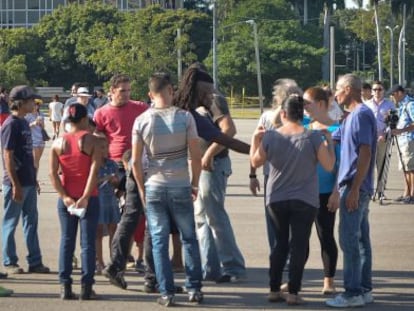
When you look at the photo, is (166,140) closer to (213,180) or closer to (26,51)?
(213,180)

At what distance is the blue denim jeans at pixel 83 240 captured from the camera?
9.05 metres

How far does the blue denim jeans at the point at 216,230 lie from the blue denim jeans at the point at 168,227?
3.84ft

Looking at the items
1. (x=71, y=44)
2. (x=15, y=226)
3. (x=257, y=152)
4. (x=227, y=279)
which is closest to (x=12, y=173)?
(x=15, y=226)

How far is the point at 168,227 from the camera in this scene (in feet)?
29.3

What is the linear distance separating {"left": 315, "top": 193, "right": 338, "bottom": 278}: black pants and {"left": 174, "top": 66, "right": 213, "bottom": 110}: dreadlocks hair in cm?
149

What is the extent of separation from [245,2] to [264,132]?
88.9m

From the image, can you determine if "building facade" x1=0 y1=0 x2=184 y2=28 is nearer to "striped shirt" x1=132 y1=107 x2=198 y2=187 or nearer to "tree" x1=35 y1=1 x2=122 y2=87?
"tree" x1=35 y1=1 x2=122 y2=87

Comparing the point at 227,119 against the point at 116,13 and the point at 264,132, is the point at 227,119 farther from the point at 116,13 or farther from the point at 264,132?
the point at 116,13

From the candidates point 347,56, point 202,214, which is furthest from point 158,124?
point 347,56

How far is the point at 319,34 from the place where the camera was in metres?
97.0

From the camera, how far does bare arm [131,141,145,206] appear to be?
8.84 m

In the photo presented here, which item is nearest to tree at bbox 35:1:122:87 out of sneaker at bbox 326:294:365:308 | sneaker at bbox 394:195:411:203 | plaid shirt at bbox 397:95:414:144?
plaid shirt at bbox 397:95:414:144

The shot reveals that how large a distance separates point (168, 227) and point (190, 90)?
146 centimetres

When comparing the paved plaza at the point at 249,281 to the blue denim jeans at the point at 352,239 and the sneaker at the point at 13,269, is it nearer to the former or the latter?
the sneaker at the point at 13,269
